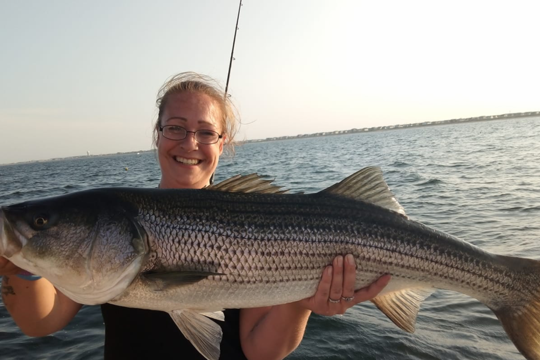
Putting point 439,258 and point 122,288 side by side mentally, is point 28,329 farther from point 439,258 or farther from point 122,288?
point 439,258

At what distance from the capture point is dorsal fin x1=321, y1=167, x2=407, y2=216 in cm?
341

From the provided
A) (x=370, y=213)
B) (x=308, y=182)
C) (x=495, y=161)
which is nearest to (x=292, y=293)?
(x=370, y=213)

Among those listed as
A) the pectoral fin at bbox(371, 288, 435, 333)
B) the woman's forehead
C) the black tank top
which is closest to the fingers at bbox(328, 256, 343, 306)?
the pectoral fin at bbox(371, 288, 435, 333)

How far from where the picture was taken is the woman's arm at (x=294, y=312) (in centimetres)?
310

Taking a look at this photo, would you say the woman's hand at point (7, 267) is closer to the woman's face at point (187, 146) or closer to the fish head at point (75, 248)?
the fish head at point (75, 248)

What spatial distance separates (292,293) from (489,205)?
495 inches

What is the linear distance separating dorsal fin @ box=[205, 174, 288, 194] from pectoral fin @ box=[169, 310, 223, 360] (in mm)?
1019

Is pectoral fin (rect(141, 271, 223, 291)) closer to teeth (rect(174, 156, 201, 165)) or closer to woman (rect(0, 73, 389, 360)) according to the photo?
woman (rect(0, 73, 389, 360))

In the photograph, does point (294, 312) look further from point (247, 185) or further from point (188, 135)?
point (188, 135)

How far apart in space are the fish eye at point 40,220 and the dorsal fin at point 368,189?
2222mm

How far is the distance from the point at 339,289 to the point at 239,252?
0.86 metres

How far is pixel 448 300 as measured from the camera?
23.7 ft

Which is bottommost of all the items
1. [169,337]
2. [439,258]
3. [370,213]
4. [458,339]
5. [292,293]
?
[458,339]

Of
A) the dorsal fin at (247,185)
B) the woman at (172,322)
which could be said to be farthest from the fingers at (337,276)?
the dorsal fin at (247,185)
